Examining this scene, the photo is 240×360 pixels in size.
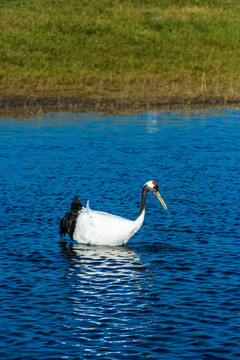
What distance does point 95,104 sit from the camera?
41.2 meters

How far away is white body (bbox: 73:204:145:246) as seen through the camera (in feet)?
47.2

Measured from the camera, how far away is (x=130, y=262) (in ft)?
45.2

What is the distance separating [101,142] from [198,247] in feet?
50.3

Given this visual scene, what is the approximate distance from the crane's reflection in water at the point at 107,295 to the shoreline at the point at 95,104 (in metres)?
25.6

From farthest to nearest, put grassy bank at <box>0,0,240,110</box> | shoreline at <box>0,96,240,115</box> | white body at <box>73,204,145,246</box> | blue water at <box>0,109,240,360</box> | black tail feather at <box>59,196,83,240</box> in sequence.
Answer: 1. grassy bank at <box>0,0,240,110</box>
2. shoreline at <box>0,96,240,115</box>
3. black tail feather at <box>59,196,83,240</box>
4. white body at <box>73,204,145,246</box>
5. blue water at <box>0,109,240,360</box>

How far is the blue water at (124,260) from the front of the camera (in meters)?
10.2

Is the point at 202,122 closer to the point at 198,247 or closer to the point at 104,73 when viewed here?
the point at 104,73

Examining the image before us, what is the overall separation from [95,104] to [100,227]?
27115 millimetres

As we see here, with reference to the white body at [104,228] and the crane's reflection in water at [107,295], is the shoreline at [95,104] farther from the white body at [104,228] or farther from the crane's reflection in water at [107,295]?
the crane's reflection in water at [107,295]

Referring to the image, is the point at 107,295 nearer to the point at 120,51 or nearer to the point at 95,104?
the point at 95,104

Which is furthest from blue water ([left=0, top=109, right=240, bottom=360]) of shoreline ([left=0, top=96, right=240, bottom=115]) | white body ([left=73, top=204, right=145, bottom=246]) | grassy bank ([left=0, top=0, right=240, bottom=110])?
grassy bank ([left=0, top=0, right=240, bottom=110])

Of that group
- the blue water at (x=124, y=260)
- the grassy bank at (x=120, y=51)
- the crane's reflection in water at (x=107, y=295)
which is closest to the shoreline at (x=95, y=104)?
the grassy bank at (x=120, y=51)

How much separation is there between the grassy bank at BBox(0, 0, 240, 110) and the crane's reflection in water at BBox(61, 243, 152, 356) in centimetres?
2804

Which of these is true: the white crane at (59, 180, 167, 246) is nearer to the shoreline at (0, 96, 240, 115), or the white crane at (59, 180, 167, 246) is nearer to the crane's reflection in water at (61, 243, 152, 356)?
the crane's reflection in water at (61, 243, 152, 356)
